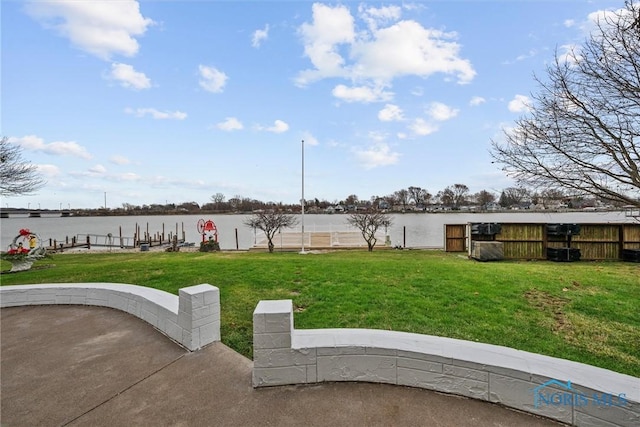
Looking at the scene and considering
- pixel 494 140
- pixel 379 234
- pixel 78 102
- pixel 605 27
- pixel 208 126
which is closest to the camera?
pixel 605 27

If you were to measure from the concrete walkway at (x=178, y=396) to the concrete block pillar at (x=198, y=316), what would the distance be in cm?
12

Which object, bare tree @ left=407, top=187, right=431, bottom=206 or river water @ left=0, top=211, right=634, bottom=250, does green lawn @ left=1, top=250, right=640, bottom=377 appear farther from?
bare tree @ left=407, top=187, right=431, bottom=206

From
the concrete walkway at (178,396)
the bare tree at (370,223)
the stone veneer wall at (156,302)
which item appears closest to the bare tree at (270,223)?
the bare tree at (370,223)

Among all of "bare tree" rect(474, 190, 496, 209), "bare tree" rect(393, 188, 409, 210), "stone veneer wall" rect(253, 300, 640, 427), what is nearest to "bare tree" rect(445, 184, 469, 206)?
"bare tree" rect(393, 188, 409, 210)

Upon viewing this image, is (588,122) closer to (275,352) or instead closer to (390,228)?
(275,352)

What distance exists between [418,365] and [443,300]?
8.97 ft

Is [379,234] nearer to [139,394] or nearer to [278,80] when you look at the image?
[278,80]

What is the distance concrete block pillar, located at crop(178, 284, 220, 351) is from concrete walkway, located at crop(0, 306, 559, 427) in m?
0.12

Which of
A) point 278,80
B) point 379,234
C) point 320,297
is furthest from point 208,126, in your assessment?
point 379,234

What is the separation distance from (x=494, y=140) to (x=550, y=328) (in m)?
3.35

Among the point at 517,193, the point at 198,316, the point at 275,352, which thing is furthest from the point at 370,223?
the point at 275,352

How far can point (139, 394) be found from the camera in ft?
7.61

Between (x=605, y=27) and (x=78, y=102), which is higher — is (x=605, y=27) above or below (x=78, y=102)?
below

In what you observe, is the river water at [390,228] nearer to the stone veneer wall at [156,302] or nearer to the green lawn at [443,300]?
the green lawn at [443,300]
